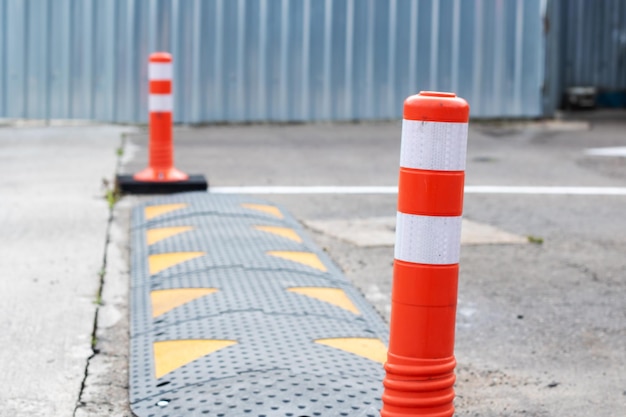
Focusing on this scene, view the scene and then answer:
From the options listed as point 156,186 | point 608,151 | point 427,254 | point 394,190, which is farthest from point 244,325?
point 608,151

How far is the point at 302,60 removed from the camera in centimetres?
1216

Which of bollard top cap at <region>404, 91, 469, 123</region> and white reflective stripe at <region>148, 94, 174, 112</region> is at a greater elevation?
bollard top cap at <region>404, 91, 469, 123</region>

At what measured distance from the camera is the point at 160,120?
25.0 feet

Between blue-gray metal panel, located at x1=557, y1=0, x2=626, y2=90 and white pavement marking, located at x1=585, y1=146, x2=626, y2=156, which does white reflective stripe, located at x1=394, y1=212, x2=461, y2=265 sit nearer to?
white pavement marking, located at x1=585, y1=146, x2=626, y2=156

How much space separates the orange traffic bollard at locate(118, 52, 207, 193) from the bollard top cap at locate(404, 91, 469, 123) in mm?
4811

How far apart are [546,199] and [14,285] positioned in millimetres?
3988

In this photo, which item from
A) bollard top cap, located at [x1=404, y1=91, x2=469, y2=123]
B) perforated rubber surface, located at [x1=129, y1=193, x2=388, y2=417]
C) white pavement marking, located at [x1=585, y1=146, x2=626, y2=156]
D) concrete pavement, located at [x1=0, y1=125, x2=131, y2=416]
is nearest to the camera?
bollard top cap, located at [x1=404, y1=91, x2=469, y2=123]

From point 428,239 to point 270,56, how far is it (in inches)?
371

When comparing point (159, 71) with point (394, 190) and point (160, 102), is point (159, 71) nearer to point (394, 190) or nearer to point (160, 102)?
point (160, 102)

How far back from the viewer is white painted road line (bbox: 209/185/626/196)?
785 cm

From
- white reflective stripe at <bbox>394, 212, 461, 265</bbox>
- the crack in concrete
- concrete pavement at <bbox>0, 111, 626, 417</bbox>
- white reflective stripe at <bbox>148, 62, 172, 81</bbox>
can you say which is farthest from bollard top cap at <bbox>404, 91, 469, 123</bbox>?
white reflective stripe at <bbox>148, 62, 172, 81</bbox>

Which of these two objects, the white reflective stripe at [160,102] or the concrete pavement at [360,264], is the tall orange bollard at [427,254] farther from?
the white reflective stripe at [160,102]

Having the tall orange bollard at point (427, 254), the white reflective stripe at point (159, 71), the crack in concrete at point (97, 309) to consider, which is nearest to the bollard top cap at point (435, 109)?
the tall orange bollard at point (427, 254)

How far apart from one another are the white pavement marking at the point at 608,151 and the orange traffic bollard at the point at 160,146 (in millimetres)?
4223
